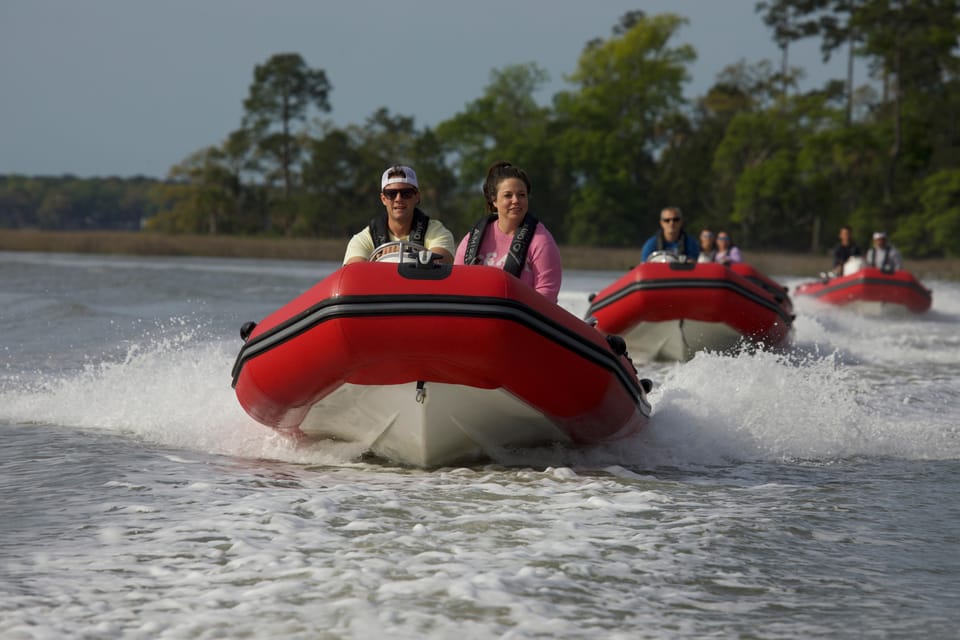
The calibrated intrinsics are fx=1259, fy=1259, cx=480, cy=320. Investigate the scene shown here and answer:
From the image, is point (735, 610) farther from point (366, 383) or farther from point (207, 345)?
point (207, 345)

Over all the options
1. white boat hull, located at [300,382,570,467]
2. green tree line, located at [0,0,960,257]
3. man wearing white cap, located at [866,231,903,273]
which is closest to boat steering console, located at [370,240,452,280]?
white boat hull, located at [300,382,570,467]

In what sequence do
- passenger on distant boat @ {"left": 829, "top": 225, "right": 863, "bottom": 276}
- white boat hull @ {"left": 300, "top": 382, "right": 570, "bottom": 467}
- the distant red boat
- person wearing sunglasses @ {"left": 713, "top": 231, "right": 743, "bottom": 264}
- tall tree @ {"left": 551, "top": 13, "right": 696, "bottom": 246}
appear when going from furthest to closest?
tall tree @ {"left": 551, "top": 13, "right": 696, "bottom": 246} < passenger on distant boat @ {"left": 829, "top": 225, "right": 863, "bottom": 276} < the distant red boat < person wearing sunglasses @ {"left": 713, "top": 231, "right": 743, "bottom": 264} < white boat hull @ {"left": 300, "top": 382, "right": 570, "bottom": 467}

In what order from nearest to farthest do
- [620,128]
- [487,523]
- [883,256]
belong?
1. [487,523]
2. [883,256]
3. [620,128]

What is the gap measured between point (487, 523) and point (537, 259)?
5.73 ft

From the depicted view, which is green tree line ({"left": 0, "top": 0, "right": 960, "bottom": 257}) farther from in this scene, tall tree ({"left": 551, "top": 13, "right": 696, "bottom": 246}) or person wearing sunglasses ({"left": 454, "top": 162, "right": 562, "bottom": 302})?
person wearing sunglasses ({"left": 454, "top": 162, "right": 562, "bottom": 302})

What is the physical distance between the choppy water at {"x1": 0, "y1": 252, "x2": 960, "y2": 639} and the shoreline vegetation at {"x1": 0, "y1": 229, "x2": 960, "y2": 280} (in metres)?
24.9

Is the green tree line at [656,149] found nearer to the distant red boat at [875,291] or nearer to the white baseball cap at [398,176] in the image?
the distant red boat at [875,291]

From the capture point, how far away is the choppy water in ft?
11.3

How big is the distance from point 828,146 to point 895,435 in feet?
155

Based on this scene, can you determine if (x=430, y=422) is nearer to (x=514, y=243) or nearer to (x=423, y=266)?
(x=423, y=266)

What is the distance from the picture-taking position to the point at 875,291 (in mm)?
17578

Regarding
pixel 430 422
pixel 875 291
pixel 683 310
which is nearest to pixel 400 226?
pixel 430 422

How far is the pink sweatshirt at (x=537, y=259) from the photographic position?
5.84 meters

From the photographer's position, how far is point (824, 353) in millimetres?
12656
